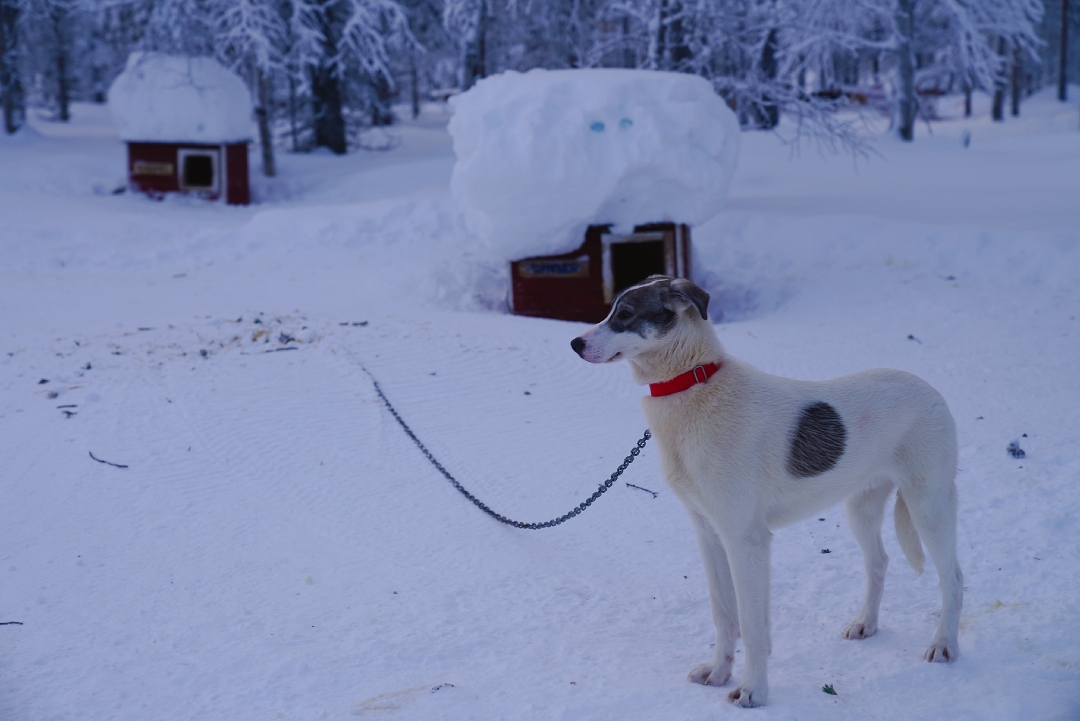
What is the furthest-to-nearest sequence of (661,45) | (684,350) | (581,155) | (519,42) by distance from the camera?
1. (519,42)
2. (661,45)
3. (581,155)
4. (684,350)

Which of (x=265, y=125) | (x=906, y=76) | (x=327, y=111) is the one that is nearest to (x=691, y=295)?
(x=265, y=125)

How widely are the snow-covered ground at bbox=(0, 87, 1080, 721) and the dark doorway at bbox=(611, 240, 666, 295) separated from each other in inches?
22.0

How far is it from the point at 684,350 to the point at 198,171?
17.2 m

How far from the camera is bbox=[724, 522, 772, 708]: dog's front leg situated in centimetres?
275

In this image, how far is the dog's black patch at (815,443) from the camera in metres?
2.81

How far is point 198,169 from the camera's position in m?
17.8

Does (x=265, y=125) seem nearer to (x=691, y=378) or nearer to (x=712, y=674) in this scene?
(x=691, y=378)

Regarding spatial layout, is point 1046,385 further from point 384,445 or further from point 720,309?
point 384,445

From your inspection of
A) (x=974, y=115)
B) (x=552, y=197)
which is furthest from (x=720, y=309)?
(x=974, y=115)

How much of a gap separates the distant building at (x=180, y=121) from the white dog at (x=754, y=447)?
15491 millimetres

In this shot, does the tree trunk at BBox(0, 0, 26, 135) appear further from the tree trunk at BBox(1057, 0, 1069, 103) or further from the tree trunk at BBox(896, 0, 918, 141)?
the tree trunk at BBox(1057, 0, 1069, 103)

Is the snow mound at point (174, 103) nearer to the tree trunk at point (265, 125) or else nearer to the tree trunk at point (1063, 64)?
the tree trunk at point (265, 125)

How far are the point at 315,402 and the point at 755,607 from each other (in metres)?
3.64

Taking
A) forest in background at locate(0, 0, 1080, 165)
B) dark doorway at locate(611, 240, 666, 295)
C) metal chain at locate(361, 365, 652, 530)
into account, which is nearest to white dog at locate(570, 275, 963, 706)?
metal chain at locate(361, 365, 652, 530)
